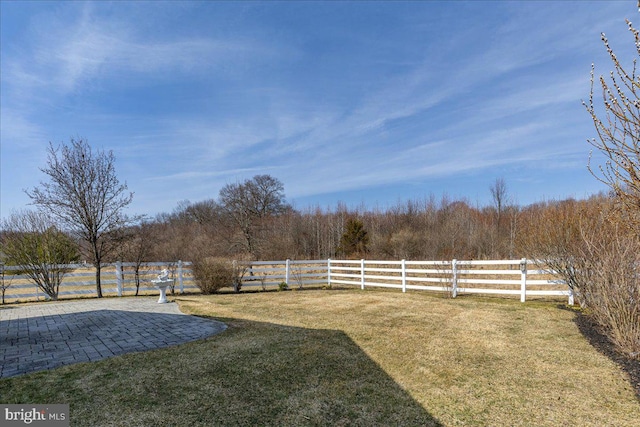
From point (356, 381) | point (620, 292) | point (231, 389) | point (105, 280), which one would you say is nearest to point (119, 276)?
point (105, 280)

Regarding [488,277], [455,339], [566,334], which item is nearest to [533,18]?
[566,334]

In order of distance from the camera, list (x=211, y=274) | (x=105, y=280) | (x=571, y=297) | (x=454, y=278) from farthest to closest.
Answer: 1. (x=105, y=280)
2. (x=211, y=274)
3. (x=454, y=278)
4. (x=571, y=297)

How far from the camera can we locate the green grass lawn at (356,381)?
127 inches

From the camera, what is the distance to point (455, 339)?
228 inches

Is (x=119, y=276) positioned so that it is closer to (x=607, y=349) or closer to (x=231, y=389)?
(x=231, y=389)

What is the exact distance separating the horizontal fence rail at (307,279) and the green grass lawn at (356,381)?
3.19m

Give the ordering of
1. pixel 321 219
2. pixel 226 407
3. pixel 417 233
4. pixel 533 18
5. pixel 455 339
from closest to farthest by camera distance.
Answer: pixel 226 407 → pixel 455 339 → pixel 533 18 → pixel 417 233 → pixel 321 219

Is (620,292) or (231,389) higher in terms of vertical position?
(620,292)

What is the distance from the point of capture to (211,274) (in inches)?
499

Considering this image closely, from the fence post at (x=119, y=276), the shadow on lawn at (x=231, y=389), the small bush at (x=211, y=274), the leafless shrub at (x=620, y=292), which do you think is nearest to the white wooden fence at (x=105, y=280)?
the fence post at (x=119, y=276)

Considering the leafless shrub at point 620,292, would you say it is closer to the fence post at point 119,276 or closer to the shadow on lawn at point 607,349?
the shadow on lawn at point 607,349

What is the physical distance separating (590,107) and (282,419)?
391 centimetres

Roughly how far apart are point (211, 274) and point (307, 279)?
13.8 ft

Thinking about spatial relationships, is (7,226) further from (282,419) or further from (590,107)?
(590,107)
